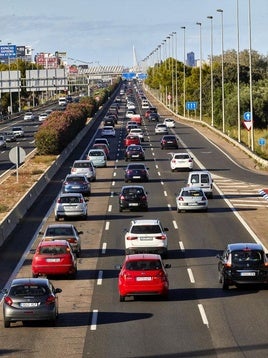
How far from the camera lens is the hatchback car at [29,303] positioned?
984 inches

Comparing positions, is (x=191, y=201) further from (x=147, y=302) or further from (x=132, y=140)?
(x=132, y=140)

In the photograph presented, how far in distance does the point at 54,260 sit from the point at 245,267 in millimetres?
6114

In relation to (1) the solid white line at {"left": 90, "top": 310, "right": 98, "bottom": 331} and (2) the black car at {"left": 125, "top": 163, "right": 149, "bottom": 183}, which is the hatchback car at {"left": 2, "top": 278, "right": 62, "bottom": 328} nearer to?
(1) the solid white line at {"left": 90, "top": 310, "right": 98, "bottom": 331}

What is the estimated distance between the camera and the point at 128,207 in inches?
2018

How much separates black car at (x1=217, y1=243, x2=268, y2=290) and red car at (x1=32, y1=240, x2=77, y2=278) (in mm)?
5037

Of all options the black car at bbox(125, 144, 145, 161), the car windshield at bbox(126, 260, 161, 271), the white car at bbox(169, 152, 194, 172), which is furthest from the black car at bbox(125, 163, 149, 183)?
the car windshield at bbox(126, 260, 161, 271)

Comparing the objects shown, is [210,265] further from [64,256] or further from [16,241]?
[16,241]

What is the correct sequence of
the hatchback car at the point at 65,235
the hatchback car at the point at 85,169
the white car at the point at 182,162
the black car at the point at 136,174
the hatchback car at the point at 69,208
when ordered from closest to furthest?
the hatchback car at the point at 65,235 < the hatchback car at the point at 69,208 < the black car at the point at 136,174 < the hatchback car at the point at 85,169 < the white car at the point at 182,162

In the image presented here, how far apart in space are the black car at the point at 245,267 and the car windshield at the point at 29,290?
23.2 feet

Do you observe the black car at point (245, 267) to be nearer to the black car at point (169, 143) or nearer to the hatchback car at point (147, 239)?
the hatchback car at point (147, 239)

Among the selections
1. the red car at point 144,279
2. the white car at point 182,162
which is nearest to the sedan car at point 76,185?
the white car at point 182,162

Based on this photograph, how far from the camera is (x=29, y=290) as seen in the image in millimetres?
25141

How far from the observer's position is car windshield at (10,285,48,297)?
2509 cm

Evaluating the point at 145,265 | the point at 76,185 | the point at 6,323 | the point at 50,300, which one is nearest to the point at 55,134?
the point at 76,185
